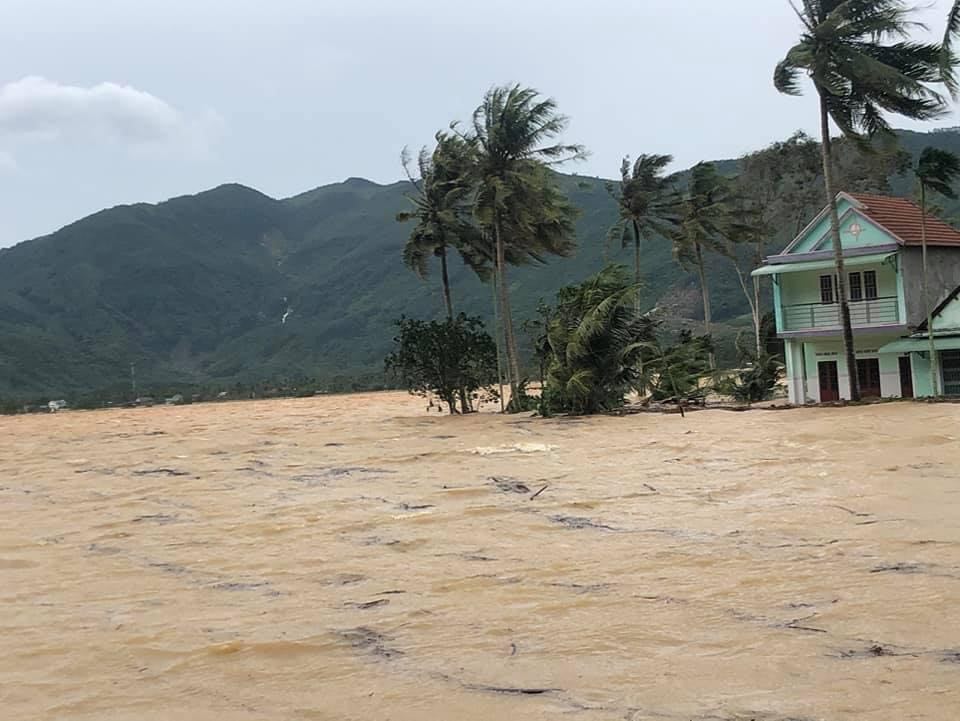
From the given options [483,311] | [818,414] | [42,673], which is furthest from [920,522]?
[483,311]

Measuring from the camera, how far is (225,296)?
499 feet

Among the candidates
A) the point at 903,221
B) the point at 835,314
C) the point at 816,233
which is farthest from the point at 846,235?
the point at 835,314

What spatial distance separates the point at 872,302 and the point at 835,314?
4.16 ft

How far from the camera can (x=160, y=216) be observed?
17412 centimetres

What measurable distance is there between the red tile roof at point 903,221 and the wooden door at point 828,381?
4340mm

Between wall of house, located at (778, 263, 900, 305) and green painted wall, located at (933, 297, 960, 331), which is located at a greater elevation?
wall of house, located at (778, 263, 900, 305)

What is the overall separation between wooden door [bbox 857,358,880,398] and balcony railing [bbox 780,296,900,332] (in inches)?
54.2

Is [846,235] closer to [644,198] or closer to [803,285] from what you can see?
[803,285]

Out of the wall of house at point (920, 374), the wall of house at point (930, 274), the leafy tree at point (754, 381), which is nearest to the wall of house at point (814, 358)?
the leafy tree at point (754, 381)

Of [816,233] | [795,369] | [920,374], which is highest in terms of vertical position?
[816,233]

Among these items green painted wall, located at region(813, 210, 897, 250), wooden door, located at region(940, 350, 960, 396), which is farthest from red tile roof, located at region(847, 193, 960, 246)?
wooden door, located at region(940, 350, 960, 396)

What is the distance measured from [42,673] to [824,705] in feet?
12.4

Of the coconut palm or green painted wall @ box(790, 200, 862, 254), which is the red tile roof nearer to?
green painted wall @ box(790, 200, 862, 254)

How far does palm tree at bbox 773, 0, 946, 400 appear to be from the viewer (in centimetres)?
2302
